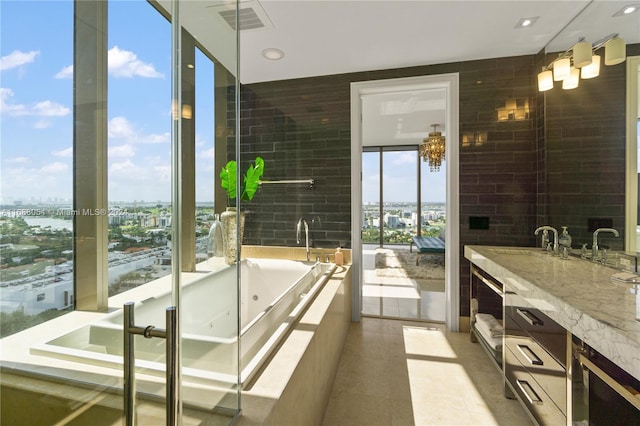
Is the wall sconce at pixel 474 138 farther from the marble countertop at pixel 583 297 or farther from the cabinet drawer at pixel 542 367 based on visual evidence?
the cabinet drawer at pixel 542 367

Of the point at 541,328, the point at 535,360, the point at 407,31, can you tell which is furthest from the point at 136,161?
the point at 407,31

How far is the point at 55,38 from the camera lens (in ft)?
2.38

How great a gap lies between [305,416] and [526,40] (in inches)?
128

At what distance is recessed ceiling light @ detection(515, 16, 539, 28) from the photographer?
7.12 ft

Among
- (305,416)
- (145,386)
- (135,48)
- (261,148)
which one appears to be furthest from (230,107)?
(261,148)

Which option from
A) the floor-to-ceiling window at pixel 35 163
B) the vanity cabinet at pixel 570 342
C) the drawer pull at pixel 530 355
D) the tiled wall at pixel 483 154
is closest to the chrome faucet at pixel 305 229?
the tiled wall at pixel 483 154

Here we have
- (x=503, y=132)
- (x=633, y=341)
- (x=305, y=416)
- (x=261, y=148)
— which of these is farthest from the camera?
(x=261, y=148)

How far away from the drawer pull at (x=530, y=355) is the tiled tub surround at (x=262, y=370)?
3.72ft

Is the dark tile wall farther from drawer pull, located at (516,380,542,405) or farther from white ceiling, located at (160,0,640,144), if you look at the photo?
drawer pull, located at (516,380,542,405)

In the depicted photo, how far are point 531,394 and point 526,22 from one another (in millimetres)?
2579

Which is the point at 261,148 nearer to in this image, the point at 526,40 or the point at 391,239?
the point at 526,40

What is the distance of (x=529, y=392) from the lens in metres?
1.54

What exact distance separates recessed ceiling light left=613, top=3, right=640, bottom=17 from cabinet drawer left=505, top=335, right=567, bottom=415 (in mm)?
1912

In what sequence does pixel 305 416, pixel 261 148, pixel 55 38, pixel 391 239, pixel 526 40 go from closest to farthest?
pixel 55 38 < pixel 305 416 < pixel 526 40 < pixel 261 148 < pixel 391 239
